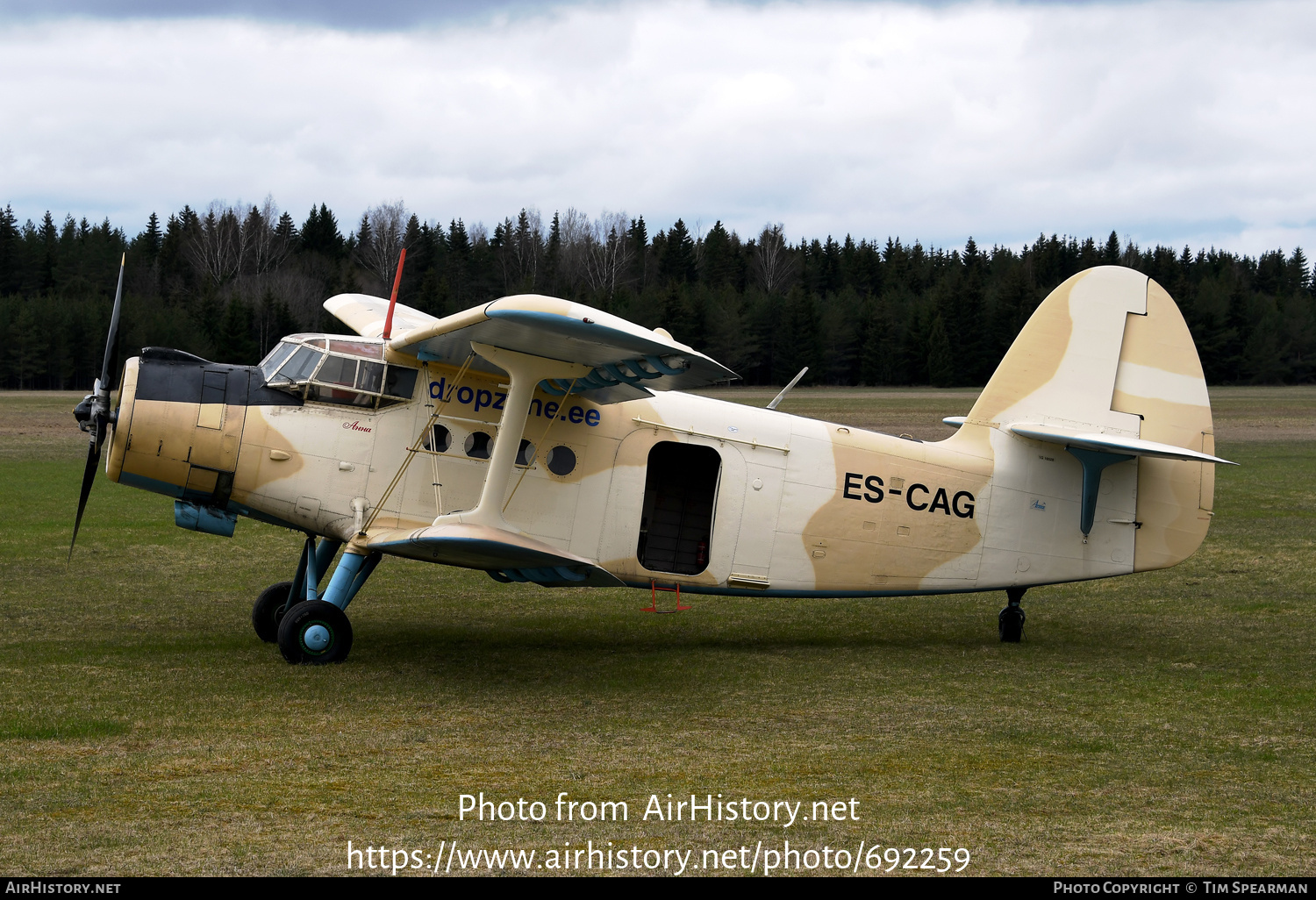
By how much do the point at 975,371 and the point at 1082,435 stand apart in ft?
308

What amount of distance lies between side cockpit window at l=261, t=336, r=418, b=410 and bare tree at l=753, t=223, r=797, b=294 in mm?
115409

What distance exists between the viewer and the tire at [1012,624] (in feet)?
38.4

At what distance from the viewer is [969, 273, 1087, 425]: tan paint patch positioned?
11.8 meters

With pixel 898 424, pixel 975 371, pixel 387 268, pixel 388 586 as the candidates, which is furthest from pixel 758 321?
pixel 388 586

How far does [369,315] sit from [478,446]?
2937 mm

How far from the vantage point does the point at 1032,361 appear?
38.9 feet

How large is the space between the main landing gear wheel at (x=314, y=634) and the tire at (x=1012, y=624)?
6.51 meters

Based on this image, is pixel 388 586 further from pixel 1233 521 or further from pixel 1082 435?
pixel 1233 521

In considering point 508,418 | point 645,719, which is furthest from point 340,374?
point 645,719

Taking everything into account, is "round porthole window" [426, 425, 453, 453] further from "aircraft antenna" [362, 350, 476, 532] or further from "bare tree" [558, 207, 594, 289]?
"bare tree" [558, 207, 594, 289]

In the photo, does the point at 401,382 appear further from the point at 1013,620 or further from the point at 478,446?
the point at 1013,620

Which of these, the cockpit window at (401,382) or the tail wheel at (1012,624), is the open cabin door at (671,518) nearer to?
the cockpit window at (401,382)

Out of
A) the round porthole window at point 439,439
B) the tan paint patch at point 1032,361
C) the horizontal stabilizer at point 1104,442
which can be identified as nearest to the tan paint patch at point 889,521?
the horizontal stabilizer at point 1104,442

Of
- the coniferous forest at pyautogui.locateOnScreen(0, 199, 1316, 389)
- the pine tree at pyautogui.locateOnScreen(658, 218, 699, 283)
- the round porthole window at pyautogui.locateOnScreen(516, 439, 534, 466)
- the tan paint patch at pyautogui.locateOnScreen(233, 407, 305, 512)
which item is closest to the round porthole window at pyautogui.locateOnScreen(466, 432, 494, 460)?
the round porthole window at pyautogui.locateOnScreen(516, 439, 534, 466)
